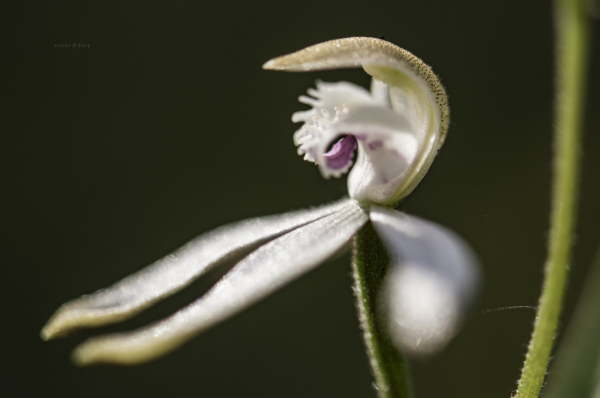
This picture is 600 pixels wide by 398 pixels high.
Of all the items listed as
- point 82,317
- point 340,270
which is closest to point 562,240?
point 82,317

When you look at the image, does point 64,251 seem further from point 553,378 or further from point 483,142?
point 553,378

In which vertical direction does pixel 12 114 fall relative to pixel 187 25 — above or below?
below

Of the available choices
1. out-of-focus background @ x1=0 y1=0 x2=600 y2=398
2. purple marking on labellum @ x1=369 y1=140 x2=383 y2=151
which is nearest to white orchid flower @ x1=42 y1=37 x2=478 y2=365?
purple marking on labellum @ x1=369 y1=140 x2=383 y2=151

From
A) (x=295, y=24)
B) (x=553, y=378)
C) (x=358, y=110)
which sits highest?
(x=295, y=24)

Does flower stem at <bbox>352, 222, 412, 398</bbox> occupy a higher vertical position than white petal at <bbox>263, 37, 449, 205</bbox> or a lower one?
lower

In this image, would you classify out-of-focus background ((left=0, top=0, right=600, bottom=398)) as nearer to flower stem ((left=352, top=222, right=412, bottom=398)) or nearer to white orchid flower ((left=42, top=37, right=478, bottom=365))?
white orchid flower ((left=42, top=37, right=478, bottom=365))

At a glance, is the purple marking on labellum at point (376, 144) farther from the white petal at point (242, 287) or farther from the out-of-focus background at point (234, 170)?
the out-of-focus background at point (234, 170)
